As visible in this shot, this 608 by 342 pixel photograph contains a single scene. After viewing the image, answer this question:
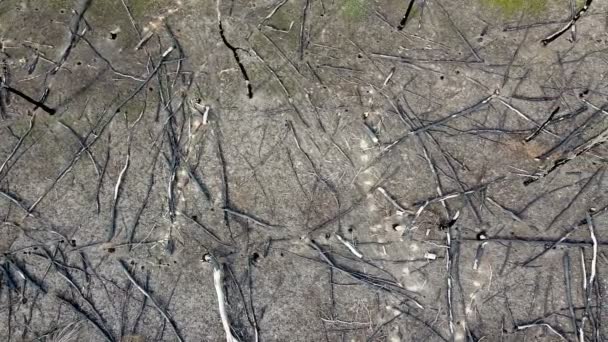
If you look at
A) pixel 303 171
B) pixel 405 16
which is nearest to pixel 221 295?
pixel 303 171

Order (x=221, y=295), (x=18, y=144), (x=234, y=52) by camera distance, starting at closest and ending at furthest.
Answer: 1. (x=221, y=295)
2. (x=18, y=144)
3. (x=234, y=52)

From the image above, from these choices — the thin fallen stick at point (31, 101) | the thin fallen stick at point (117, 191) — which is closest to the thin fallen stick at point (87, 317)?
the thin fallen stick at point (117, 191)

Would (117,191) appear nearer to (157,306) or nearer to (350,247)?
(157,306)

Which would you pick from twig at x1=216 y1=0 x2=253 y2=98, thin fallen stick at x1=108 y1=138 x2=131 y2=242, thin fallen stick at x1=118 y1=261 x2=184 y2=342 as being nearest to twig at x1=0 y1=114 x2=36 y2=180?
thin fallen stick at x1=108 y1=138 x2=131 y2=242

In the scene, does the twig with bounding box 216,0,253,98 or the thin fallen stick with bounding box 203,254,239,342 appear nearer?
the thin fallen stick with bounding box 203,254,239,342

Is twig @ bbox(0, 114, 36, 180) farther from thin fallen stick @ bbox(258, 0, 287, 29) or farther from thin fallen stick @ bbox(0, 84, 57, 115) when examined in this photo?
thin fallen stick @ bbox(258, 0, 287, 29)

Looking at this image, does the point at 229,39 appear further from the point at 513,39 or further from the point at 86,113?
the point at 513,39

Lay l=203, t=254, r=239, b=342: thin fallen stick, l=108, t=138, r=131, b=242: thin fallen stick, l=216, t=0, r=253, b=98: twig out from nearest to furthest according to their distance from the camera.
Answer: l=203, t=254, r=239, b=342: thin fallen stick, l=108, t=138, r=131, b=242: thin fallen stick, l=216, t=0, r=253, b=98: twig

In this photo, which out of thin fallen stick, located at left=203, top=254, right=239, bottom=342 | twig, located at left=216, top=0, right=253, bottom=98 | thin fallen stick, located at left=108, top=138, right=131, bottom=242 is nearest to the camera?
thin fallen stick, located at left=203, top=254, right=239, bottom=342
